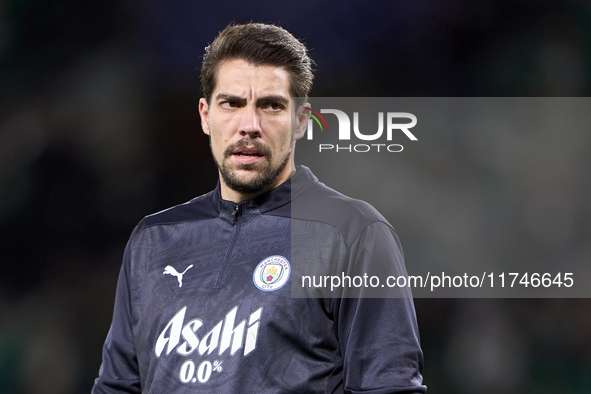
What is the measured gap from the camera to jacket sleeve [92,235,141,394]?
1.55 m

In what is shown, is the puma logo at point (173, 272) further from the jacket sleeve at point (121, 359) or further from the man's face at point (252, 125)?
the man's face at point (252, 125)

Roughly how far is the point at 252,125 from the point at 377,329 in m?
0.55

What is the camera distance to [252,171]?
1.49 meters

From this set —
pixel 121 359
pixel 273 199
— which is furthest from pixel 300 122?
pixel 121 359

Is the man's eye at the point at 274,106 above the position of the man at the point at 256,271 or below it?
above

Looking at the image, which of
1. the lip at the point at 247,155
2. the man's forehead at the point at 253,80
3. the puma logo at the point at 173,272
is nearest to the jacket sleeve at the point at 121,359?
the puma logo at the point at 173,272

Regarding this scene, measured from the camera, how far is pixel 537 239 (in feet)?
8.57

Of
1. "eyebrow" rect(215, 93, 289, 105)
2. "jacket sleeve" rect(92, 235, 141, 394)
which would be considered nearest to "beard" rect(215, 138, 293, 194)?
"eyebrow" rect(215, 93, 289, 105)

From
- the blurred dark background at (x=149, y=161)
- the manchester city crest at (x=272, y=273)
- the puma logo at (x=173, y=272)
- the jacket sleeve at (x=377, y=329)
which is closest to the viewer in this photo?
the jacket sleeve at (x=377, y=329)

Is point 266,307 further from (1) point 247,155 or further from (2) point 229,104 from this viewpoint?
(2) point 229,104

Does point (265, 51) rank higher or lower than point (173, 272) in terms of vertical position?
higher

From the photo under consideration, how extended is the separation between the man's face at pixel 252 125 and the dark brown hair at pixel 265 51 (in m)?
0.02

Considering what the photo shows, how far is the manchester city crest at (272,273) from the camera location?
1405 millimetres

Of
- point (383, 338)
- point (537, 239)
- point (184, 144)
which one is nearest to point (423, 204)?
point (537, 239)
